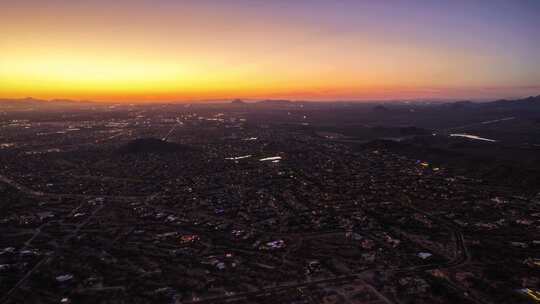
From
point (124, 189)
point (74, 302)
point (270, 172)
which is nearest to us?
point (74, 302)

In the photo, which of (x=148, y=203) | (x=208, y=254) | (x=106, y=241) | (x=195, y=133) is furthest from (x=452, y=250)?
(x=195, y=133)

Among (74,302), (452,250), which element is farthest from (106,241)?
(452,250)

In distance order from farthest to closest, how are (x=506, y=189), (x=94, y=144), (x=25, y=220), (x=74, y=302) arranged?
1. (x=94, y=144)
2. (x=506, y=189)
3. (x=25, y=220)
4. (x=74, y=302)

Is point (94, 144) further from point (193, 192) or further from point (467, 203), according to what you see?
point (467, 203)

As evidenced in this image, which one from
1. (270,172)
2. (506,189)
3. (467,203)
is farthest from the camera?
(270,172)

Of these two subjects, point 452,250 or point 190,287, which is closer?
point 190,287

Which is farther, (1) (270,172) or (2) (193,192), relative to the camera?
(1) (270,172)

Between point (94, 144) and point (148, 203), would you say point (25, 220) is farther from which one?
point (94, 144)

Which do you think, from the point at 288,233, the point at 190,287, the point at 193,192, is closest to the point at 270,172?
the point at 193,192

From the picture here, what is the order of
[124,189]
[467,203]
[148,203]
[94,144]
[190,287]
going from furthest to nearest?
[94,144] < [124,189] < [148,203] < [467,203] < [190,287]
